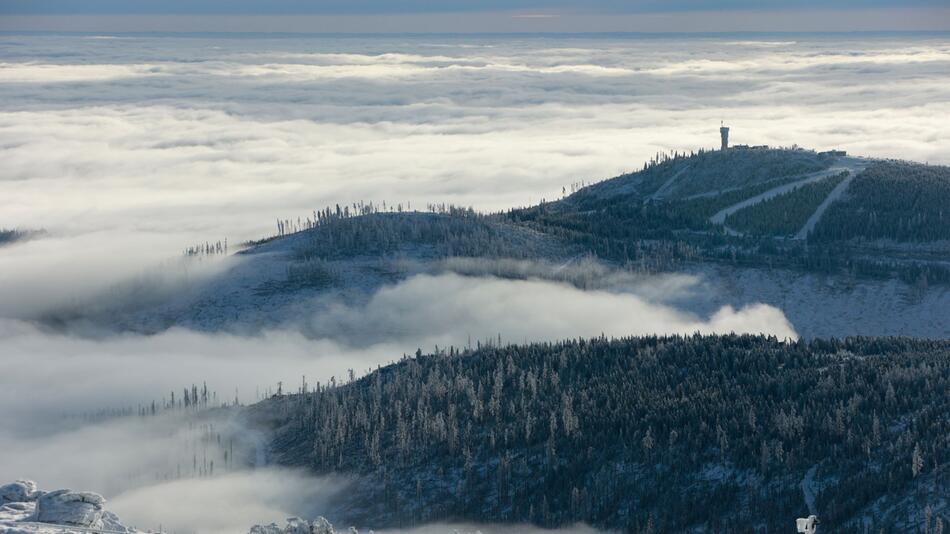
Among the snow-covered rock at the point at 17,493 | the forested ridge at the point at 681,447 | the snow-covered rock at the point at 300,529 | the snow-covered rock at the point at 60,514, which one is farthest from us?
the forested ridge at the point at 681,447

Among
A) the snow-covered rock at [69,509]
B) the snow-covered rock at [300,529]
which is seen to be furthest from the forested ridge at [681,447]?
the snow-covered rock at [69,509]

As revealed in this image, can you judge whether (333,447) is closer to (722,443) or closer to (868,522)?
(722,443)

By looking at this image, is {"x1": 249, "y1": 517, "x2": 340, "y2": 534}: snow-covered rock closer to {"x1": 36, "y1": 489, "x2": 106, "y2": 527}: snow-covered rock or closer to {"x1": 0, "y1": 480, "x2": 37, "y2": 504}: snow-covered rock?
{"x1": 36, "y1": 489, "x2": 106, "y2": 527}: snow-covered rock

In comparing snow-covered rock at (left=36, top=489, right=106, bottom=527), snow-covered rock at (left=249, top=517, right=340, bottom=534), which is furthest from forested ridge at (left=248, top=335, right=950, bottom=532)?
snow-covered rock at (left=36, top=489, right=106, bottom=527)

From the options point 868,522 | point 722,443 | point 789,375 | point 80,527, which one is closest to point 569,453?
point 722,443

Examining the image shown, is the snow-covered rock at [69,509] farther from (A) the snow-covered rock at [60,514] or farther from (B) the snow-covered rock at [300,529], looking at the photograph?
(B) the snow-covered rock at [300,529]

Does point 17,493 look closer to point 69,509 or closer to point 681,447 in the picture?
point 69,509

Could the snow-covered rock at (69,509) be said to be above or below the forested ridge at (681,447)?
above

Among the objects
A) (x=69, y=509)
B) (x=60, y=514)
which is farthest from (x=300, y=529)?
(x=60, y=514)
